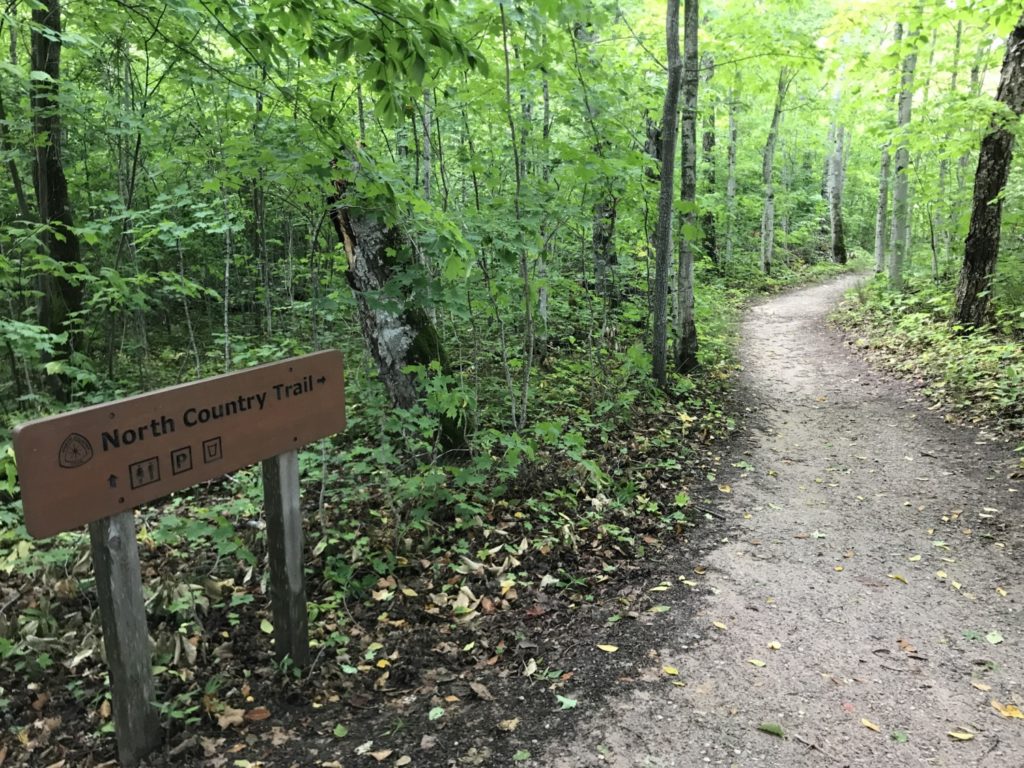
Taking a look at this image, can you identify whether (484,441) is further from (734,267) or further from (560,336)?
(734,267)

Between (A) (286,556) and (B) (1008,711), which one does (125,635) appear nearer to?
(A) (286,556)

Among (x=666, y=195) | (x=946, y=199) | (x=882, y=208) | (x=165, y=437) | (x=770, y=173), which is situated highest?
(x=770, y=173)

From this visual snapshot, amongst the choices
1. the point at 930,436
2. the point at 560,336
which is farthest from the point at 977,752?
the point at 560,336

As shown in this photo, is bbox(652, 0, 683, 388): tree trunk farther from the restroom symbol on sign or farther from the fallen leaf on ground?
the restroom symbol on sign

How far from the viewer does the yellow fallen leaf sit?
3.13 m

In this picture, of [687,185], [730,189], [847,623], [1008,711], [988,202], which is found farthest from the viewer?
[730,189]

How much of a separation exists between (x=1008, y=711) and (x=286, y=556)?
3.76m

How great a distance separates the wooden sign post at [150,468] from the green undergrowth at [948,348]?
25.5 ft

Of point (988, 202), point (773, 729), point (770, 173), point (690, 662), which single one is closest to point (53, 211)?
point (690, 662)

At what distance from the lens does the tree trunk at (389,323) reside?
5805 millimetres

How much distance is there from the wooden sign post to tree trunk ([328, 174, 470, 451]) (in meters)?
2.32

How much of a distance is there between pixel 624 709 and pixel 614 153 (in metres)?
6.01

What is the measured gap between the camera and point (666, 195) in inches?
332

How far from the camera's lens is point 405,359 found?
620cm
